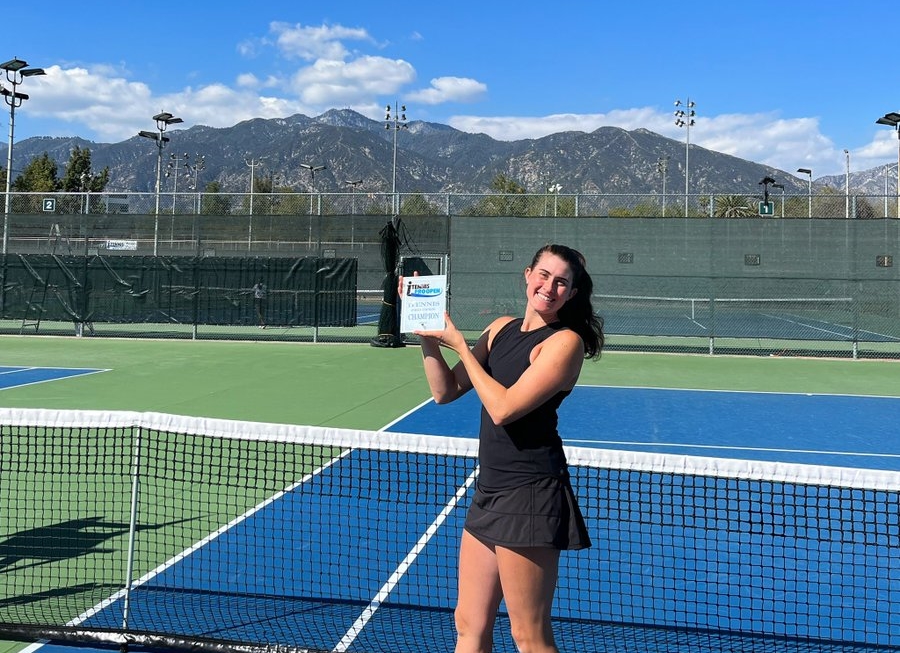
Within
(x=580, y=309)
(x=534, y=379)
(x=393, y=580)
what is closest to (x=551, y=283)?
(x=580, y=309)

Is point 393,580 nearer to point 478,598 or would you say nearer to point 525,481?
point 478,598

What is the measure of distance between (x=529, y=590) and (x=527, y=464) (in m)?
0.40

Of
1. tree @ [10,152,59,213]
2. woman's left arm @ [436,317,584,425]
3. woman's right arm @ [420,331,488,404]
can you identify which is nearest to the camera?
woman's left arm @ [436,317,584,425]

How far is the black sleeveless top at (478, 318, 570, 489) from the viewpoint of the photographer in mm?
2742

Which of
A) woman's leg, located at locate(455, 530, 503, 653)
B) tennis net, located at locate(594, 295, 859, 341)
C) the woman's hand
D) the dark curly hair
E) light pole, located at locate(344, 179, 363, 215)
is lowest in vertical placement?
woman's leg, located at locate(455, 530, 503, 653)

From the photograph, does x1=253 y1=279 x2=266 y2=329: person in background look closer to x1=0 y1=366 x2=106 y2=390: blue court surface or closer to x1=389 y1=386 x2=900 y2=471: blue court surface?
x1=0 y1=366 x2=106 y2=390: blue court surface

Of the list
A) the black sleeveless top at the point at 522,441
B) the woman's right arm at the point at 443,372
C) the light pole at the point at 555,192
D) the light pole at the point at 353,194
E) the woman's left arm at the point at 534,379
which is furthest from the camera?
the light pole at the point at 353,194

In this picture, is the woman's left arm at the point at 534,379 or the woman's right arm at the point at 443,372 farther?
the woman's right arm at the point at 443,372

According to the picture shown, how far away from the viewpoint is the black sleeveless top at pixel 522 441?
9.00 ft

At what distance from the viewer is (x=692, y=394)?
13.4 m

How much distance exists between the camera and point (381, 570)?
5.22 metres

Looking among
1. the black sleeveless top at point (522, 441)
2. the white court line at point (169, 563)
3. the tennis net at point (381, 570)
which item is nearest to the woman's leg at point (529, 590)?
the black sleeveless top at point (522, 441)

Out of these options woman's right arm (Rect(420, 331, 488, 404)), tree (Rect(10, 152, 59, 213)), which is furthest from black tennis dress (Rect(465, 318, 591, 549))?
tree (Rect(10, 152, 59, 213))

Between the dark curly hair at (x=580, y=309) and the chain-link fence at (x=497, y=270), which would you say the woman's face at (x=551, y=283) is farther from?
the chain-link fence at (x=497, y=270)
